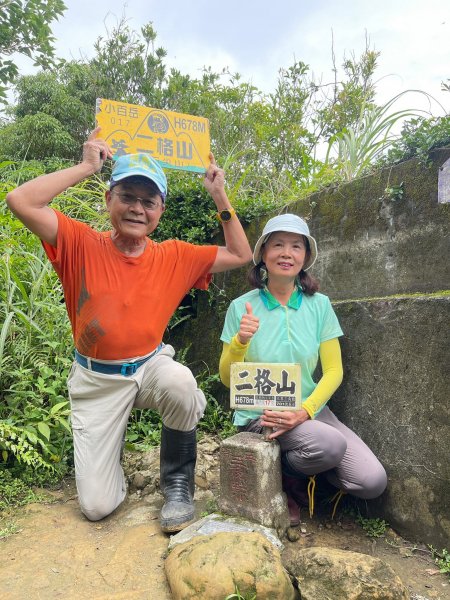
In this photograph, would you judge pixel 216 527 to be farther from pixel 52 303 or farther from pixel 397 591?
pixel 52 303

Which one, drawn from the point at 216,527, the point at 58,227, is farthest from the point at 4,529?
the point at 58,227

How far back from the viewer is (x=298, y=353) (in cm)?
223

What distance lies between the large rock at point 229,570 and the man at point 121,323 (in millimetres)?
414

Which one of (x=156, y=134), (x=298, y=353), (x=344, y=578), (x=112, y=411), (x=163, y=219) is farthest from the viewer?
(x=163, y=219)

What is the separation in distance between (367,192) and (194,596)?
2045 millimetres

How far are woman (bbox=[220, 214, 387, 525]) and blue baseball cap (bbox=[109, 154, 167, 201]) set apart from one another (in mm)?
568

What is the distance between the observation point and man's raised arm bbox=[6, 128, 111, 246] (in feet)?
6.59

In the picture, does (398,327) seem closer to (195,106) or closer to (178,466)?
(178,466)

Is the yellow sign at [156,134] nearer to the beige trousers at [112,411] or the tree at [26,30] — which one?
the beige trousers at [112,411]

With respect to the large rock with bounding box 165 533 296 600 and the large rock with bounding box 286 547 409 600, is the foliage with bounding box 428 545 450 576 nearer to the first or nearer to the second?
the large rock with bounding box 286 547 409 600

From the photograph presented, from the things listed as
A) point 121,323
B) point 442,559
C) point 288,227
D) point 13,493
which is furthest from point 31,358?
point 442,559

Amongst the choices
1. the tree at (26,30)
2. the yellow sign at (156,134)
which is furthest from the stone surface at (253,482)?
the tree at (26,30)

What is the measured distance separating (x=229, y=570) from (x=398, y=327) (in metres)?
1.22

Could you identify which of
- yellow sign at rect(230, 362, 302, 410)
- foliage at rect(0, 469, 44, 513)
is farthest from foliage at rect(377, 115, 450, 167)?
foliage at rect(0, 469, 44, 513)
